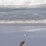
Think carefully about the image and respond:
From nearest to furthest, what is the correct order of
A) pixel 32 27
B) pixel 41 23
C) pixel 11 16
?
1. pixel 32 27
2. pixel 41 23
3. pixel 11 16

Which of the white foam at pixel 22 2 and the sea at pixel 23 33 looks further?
the white foam at pixel 22 2

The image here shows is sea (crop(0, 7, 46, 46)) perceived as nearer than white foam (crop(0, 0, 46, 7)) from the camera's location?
Yes

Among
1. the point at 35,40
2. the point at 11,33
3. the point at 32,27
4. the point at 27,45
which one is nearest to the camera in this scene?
the point at 27,45

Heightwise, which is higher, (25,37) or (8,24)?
(25,37)

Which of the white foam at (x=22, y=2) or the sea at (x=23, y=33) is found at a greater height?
the sea at (x=23, y=33)

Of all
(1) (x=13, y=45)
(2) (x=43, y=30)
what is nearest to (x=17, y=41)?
(1) (x=13, y=45)

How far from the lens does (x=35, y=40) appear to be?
4.82 metres

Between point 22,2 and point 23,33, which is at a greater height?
point 23,33

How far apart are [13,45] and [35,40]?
1.92ft

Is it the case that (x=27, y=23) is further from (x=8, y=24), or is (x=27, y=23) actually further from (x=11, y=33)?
(x=11, y=33)

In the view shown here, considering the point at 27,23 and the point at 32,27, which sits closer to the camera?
the point at 32,27

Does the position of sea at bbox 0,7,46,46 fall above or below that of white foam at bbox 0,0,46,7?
above

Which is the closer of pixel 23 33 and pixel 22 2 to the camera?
pixel 23 33

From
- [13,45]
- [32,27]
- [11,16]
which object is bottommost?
[11,16]
